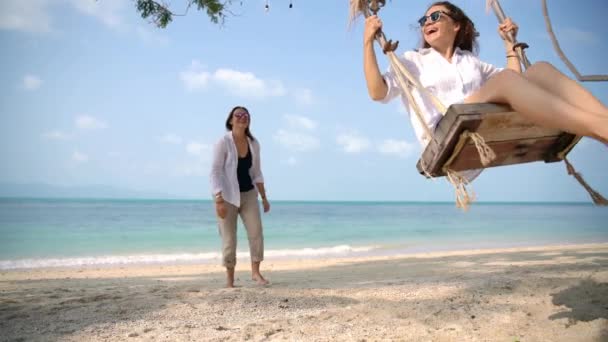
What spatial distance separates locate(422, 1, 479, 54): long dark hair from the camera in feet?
8.80

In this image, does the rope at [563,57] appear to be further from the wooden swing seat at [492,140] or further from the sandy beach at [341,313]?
the sandy beach at [341,313]

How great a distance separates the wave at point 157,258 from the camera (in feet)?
30.5

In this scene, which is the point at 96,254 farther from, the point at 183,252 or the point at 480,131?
the point at 480,131

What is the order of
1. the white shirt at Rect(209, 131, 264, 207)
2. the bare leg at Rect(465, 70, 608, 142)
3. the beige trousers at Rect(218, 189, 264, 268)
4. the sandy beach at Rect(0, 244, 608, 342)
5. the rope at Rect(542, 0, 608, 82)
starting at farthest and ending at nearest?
the beige trousers at Rect(218, 189, 264, 268) → the white shirt at Rect(209, 131, 264, 207) → the sandy beach at Rect(0, 244, 608, 342) → the rope at Rect(542, 0, 608, 82) → the bare leg at Rect(465, 70, 608, 142)

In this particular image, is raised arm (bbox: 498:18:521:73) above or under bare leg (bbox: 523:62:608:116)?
above

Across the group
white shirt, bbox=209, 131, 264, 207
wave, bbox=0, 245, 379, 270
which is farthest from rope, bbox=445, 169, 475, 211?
wave, bbox=0, 245, 379, 270

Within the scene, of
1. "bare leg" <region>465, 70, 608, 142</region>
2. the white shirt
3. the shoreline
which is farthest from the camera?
the shoreline

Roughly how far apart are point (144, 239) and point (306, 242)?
4919mm

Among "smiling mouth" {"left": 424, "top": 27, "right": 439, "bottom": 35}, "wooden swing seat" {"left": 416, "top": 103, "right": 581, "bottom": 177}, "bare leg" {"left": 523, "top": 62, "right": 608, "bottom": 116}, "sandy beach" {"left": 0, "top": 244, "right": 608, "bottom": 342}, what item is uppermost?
"smiling mouth" {"left": 424, "top": 27, "right": 439, "bottom": 35}

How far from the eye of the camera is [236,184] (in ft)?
14.0

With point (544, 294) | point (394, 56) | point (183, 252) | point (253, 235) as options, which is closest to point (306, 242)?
point (183, 252)

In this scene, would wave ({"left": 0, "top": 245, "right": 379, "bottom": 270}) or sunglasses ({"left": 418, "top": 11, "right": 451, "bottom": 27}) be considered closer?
sunglasses ({"left": 418, "top": 11, "right": 451, "bottom": 27})

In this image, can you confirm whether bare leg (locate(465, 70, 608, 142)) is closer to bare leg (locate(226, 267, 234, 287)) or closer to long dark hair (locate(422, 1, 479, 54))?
long dark hair (locate(422, 1, 479, 54))

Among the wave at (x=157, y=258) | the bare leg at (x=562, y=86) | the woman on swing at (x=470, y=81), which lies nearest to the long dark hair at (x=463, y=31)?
the woman on swing at (x=470, y=81)
